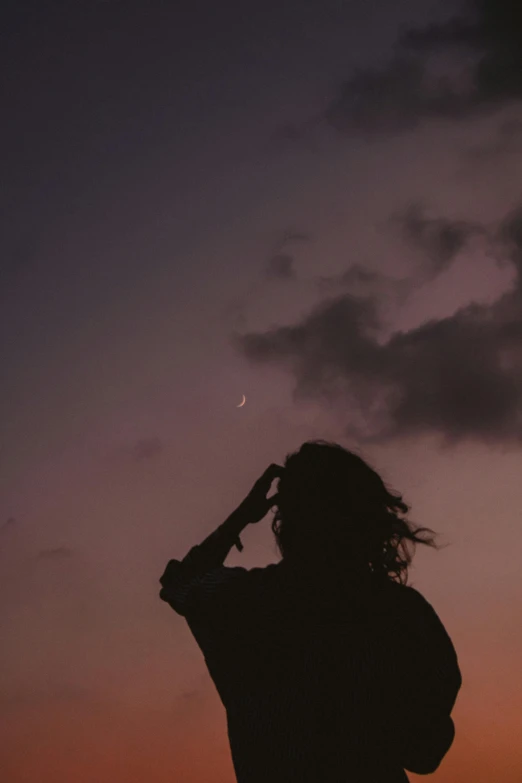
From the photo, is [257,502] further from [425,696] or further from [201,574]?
[425,696]

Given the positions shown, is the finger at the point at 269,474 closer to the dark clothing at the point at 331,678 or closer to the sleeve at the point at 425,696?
the dark clothing at the point at 331,678

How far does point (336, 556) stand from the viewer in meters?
3.43

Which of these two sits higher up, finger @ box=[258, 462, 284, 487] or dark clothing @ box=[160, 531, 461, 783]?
finger @ box=[258, 462, 284, 487]

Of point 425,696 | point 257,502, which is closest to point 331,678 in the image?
point 425,696

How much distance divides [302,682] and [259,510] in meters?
1.06

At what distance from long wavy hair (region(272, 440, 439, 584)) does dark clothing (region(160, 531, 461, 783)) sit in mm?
125

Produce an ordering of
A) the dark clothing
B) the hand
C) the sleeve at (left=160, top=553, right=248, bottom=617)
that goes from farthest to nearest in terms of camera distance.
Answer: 1. the hand
2. the sleeve at (left=160, top=553, right=248, bottom=617)
3. the dark clothing

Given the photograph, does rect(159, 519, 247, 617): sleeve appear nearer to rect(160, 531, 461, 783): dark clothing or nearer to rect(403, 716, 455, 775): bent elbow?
rect(160, 531, 461, 783): dark clothing

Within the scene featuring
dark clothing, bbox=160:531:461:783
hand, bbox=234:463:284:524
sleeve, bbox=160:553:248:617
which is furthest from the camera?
hand, bbox=234:463:284:524

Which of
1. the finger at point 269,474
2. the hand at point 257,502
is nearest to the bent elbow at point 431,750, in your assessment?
the hand at point 257,502

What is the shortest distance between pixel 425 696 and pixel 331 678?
44 centimetres

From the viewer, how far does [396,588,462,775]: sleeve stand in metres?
3.41

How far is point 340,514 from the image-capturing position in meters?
3.60

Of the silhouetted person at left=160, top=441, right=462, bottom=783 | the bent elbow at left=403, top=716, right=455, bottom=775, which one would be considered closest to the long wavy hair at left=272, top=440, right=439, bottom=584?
the silhouetted person at left=160, top=441, right=462, bottom=783
